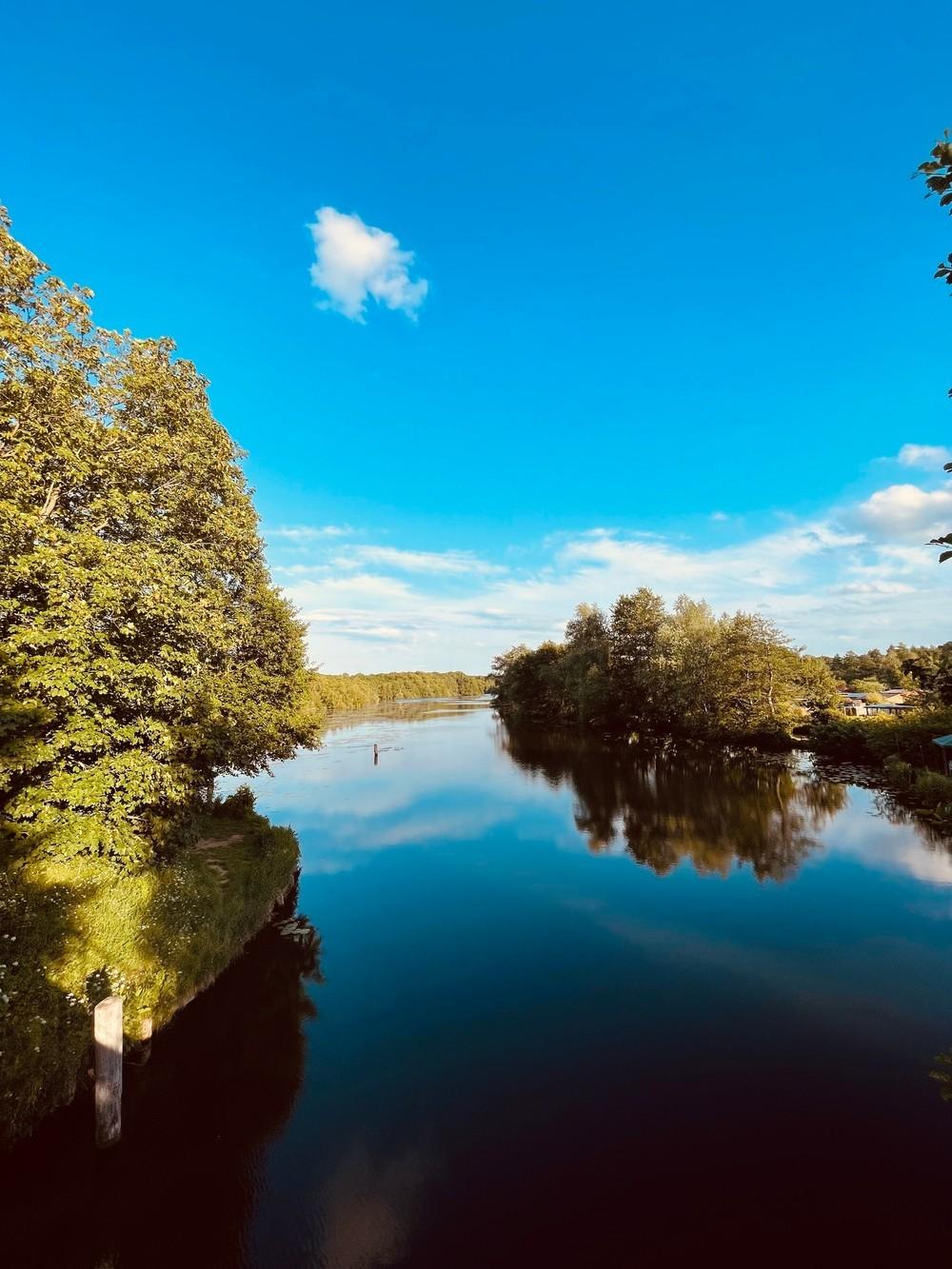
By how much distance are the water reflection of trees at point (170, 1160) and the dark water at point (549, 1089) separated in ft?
0.13

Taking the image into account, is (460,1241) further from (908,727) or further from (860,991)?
(908,727)

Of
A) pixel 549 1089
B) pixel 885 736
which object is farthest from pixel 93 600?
pixel 885 736

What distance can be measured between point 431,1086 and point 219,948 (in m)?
6.62

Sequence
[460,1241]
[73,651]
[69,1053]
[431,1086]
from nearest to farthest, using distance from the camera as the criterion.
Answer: [460,1241] → [69,1053] → [431,1086] → [73,651]

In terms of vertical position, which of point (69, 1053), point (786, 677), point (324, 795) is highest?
point (786, 677)

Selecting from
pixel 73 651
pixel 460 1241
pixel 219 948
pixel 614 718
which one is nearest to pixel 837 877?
pixel 460 1241

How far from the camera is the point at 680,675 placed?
191 feet

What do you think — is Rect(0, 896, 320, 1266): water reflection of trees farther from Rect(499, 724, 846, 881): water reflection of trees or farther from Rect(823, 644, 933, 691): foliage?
Rect(823, 644, 933, 691): foliage

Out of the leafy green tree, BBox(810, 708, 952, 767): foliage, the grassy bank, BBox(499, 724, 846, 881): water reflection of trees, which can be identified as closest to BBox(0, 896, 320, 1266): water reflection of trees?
the grassy bank

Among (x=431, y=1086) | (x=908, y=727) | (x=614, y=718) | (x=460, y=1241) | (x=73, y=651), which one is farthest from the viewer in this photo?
(x=614, y=718)

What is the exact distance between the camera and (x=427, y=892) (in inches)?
827

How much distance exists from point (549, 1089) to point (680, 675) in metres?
52.3

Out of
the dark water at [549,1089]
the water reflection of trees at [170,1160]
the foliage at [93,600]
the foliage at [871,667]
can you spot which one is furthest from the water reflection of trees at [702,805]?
the foliage at [871,667]

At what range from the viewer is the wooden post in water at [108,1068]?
27.1ft
